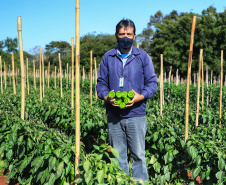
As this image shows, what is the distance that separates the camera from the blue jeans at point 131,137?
261 centimetres

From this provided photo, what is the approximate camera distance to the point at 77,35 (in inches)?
92.7

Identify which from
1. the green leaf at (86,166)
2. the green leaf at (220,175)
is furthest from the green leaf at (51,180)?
the green leaf at (220,175)

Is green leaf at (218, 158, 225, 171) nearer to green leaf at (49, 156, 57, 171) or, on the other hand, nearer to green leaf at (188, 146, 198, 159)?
green leaf at (188, 146, 198, 159)

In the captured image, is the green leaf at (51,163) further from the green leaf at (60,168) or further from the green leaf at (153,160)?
the green leaf at (153,160)

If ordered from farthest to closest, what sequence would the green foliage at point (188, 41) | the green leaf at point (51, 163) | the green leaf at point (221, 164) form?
the green foliage at point (188, 41) → the green leaf at point (221, 164) → the green leaf at point (51, 163)

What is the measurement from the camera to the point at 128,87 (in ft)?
8.57

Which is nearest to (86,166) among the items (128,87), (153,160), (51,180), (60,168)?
(60,168)

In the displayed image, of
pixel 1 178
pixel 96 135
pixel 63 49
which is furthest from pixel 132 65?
pixel 63 49

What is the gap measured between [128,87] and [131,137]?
54cm

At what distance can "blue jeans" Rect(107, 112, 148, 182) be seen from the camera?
2.61m

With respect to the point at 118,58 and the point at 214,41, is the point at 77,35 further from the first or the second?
the point at 214,41

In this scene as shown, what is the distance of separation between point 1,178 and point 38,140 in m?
1.63

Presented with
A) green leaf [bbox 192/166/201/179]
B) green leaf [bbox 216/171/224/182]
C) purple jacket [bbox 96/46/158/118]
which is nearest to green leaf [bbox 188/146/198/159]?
green leaf [bbox 192/166/201/179]

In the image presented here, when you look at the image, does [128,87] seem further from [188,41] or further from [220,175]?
[188,41]
